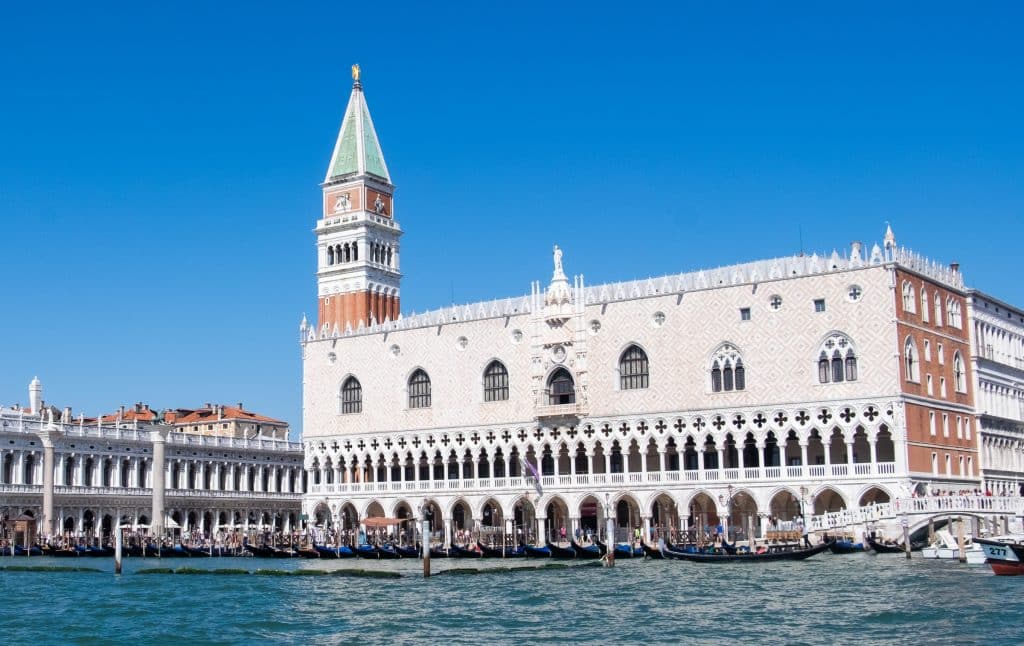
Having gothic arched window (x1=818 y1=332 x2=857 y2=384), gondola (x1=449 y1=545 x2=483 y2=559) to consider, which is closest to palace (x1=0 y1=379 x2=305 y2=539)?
gondola (x1=449 y1=545 x2=483 y2=559)

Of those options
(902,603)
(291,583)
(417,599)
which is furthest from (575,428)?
(902,603)

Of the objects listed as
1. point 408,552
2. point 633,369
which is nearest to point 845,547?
point 633,369

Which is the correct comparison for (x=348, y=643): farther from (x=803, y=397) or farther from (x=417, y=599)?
(x=803, y=397)

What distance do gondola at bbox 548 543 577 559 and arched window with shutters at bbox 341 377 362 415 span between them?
15253 millimetres

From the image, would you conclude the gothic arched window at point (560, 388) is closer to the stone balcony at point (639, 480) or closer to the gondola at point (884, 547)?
the stone balcony at point (639, 480)

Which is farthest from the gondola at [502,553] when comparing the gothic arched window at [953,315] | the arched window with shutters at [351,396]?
the gothic arched window at [953,315]

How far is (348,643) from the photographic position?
2361 cm

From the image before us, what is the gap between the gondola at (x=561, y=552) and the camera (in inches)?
1729

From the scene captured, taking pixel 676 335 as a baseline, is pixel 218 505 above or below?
below

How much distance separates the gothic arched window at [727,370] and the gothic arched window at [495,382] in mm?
8967

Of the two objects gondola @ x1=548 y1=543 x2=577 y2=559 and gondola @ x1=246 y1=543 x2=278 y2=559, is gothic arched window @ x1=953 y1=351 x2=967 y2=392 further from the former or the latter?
gondola @ x1=246 y1=543 x2=278 y2=559

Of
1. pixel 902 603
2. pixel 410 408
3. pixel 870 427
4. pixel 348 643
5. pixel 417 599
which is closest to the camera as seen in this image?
pixel 348 643

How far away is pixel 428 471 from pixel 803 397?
18072 mm

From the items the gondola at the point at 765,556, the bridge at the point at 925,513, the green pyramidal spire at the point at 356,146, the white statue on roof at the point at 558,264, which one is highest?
the green pyramidal spire at the point at 356,146
